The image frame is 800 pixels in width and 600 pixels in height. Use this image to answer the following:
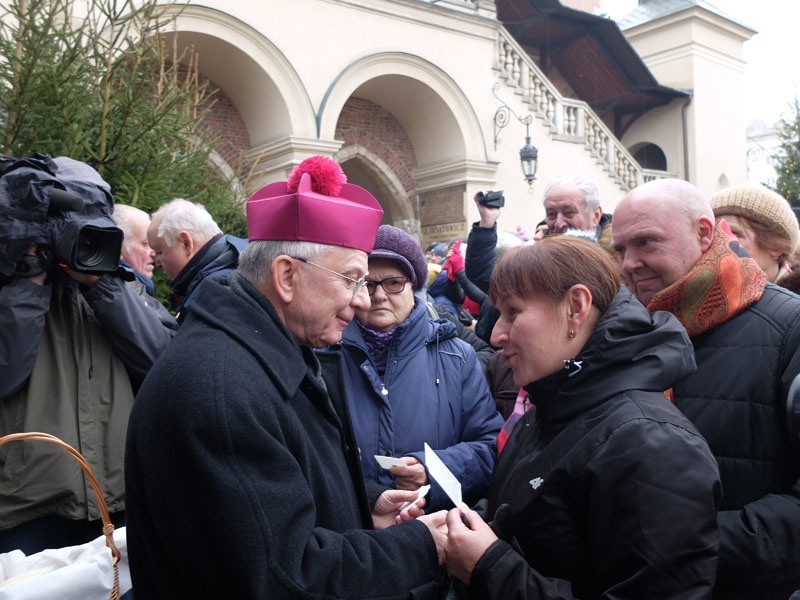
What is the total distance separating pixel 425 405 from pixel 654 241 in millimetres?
1055

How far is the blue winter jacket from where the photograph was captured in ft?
8.45

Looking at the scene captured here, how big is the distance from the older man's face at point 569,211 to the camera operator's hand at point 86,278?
236 centimetres

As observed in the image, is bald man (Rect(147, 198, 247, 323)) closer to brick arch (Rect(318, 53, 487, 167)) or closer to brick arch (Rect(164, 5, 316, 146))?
brick arch (Rect(164, 5, 316, 146))

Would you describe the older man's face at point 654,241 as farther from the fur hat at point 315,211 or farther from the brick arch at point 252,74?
the brick arch at point 252,74

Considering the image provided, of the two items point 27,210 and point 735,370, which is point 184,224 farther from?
point 735,370

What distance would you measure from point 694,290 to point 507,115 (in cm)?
1187

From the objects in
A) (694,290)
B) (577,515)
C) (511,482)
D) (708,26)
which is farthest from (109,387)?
(708,26)

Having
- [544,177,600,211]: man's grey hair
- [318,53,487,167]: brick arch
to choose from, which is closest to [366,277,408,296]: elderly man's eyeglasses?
[544,177,600,211]: man's grey hair

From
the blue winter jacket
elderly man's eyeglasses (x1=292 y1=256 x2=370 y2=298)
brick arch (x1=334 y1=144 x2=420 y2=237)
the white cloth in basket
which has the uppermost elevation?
brick arch (x1=334 y1=144 x2=420 y2=237)

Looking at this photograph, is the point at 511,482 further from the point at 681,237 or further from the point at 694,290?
the point at 681,237

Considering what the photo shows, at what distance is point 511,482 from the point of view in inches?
69.1

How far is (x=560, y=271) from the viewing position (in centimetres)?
172

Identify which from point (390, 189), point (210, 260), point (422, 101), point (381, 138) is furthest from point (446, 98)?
point (210, 260)

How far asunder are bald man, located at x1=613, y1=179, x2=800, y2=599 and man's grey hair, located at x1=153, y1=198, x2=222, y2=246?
2.35 m
